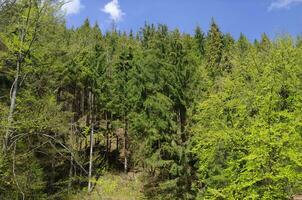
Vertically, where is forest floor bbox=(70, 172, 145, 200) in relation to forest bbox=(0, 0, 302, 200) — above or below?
below

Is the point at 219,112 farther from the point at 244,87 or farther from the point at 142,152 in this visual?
the point at 142,152

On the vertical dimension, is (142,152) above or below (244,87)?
below

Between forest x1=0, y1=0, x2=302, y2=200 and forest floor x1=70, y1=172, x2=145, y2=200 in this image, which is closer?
forest x1=0, y1=0, x2=302, y2=200

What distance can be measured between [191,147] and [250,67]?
6570mm

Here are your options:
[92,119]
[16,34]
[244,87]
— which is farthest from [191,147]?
[16,34]

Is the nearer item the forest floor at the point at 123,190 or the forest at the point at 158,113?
the forest at the point at 158,113

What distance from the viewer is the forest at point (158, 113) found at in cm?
938

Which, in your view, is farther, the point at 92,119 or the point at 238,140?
the point at 92,119

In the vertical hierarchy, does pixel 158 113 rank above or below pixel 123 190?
above

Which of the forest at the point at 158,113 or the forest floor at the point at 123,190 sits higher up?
the forest at the point at 158,113

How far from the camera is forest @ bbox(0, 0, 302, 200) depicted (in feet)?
30.8

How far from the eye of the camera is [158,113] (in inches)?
1101

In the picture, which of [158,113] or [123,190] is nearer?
[158,113]

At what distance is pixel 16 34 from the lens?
32.2ft
